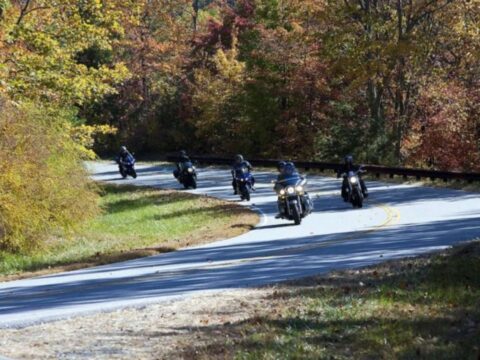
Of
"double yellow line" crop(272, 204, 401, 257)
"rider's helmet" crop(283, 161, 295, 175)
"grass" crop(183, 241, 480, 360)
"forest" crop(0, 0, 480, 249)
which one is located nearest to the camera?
"grass" crop(183, 241, 480, 360)

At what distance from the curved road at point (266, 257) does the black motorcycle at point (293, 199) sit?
348 millimetres

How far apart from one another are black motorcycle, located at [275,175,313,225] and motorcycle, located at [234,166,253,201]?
9133 mm

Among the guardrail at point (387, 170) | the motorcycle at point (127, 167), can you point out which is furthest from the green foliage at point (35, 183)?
the motorcycle at point (127, 167)

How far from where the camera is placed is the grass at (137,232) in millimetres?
22156

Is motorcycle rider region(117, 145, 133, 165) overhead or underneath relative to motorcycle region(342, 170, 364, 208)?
overhead

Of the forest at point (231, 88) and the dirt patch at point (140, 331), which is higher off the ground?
the forest at point (231, 88)

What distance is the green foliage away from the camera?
2342cm

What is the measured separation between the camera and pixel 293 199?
25.2 m

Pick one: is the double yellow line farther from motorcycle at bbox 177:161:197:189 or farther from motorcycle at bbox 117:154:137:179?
motorcycle at bbox 117:154:137:179

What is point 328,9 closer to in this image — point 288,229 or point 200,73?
point 200,73

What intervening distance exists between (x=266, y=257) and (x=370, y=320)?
804 centimetres

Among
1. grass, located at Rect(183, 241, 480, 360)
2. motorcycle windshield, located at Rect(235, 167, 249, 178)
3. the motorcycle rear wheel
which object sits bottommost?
the motorcycle rear wheel

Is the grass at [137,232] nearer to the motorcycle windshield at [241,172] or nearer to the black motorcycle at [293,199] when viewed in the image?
the motorcycle windshield at [241,172]

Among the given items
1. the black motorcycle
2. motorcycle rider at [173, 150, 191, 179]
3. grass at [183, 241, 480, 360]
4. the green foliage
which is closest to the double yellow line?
the black motorcycle
